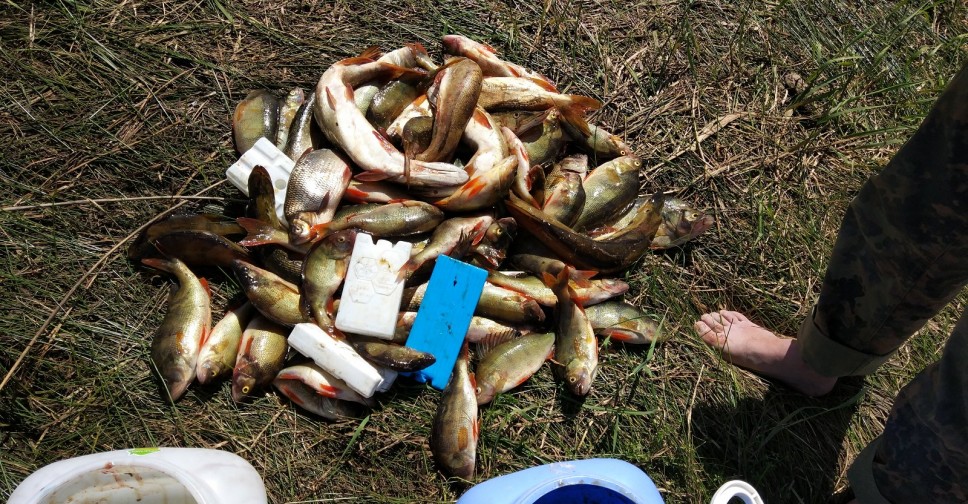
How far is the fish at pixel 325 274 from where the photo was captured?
3.21 metres

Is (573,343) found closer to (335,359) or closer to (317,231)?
(335,359)

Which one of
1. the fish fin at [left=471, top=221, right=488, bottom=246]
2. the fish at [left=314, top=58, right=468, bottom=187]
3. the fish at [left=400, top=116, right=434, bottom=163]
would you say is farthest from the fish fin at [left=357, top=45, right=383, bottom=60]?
the fish fin at [left=471, top=221, right=488, bottom=246]

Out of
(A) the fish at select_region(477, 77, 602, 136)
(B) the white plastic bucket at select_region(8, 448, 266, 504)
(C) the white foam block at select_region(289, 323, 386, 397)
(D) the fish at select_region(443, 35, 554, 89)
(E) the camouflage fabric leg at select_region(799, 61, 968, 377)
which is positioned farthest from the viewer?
(D) the fish at select_region(443, 35, 554, 89)

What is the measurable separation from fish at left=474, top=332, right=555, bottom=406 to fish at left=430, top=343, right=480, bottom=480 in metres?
0.08

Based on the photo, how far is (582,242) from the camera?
3.47m

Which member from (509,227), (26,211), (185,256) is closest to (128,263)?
(185,256)

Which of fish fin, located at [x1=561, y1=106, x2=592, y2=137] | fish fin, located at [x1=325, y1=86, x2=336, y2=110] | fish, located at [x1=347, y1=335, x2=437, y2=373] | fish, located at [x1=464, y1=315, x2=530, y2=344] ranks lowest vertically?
fish, located at [x1=464, y1=315, x2=530, y2=344]

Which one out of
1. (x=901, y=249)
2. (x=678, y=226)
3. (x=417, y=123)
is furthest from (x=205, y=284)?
(x=901, y=249)

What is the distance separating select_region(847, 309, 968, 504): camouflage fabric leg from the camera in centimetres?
233

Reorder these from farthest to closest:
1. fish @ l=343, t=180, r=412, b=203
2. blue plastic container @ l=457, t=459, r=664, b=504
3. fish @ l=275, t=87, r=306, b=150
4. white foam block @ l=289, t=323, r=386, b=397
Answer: fish @ l=275, t=87, r=306, b=150 < fish @ l=343, t=180, r=412, b=203 < white foam block @ l=289, t=323, r=386, b=397 < blue plastic container @ l=457, t=459, r=664, b=504

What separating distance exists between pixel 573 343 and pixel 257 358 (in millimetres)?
1492

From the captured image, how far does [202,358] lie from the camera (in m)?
3.21

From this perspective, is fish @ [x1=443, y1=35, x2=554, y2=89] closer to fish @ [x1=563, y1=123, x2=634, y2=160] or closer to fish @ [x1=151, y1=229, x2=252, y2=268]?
fish @ [x1=563, y1=123, x2=634, y2=160]

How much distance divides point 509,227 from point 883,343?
172 cm
